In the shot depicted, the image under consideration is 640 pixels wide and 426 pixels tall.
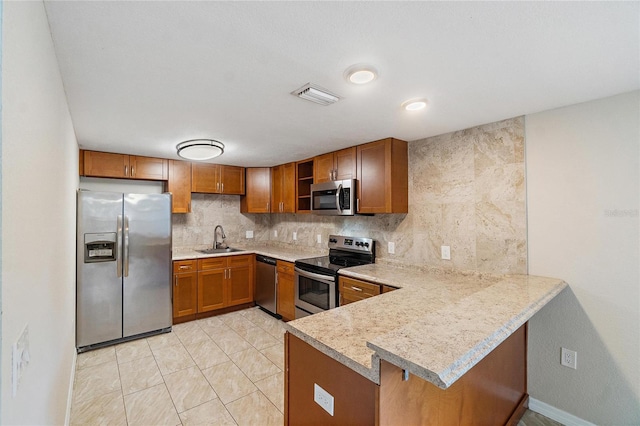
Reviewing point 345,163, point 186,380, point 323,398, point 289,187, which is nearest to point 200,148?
point 345,163

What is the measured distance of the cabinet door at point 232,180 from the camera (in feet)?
14.8

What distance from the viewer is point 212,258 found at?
4027 mm

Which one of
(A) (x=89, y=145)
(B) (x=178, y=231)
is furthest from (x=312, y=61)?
(B) (x=178, y=231)

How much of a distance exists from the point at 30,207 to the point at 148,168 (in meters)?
A: 3.19

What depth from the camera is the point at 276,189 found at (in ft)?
15.2

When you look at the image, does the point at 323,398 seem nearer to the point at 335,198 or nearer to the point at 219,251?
the point at 335,198

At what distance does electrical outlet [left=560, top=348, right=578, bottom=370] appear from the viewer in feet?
6.86

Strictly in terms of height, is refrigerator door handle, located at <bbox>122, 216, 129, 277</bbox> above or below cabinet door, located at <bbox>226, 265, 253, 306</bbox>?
above

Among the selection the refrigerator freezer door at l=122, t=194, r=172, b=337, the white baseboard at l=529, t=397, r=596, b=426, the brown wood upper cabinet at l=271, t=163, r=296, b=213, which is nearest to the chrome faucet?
the brown wood upper cabinet at l=271, t=163, r=296, b=213

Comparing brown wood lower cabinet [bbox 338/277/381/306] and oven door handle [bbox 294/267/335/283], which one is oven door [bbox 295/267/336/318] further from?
brown wood lower cabinet [bbox 338/277/381/306]

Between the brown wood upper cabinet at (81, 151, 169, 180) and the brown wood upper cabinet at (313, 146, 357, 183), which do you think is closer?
the brown wood upper cabinet at (313, 146, 357, 183)

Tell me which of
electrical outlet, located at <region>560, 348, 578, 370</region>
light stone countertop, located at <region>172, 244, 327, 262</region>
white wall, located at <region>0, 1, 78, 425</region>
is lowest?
electrical outlet, located at <region>560, 348, 578, 370</region>

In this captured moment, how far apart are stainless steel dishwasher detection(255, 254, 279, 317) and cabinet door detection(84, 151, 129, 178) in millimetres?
2036

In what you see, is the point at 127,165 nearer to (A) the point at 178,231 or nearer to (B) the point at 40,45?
(A) the point at 178,231
